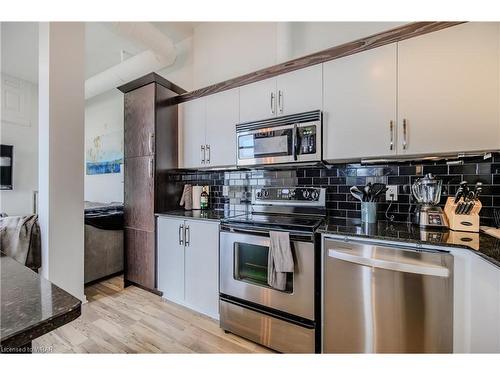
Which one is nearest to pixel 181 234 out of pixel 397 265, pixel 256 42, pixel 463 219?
pixel 397 265

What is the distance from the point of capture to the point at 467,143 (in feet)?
4.37

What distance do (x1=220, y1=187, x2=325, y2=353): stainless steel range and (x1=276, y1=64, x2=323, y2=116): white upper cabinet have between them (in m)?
0.71

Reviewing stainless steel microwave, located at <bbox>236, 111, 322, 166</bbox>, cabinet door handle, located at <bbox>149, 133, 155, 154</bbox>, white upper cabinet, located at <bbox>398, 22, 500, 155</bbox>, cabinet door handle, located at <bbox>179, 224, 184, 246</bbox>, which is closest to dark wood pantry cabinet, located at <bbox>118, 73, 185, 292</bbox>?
cabinet door handle, located at <bbox>149, 133, 155, 154</bbox>

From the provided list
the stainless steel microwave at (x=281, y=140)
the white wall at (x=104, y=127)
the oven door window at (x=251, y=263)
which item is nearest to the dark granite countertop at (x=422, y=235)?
the oven door window at (x=251, y=263)

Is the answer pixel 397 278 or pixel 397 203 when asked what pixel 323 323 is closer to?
pixel 397 278

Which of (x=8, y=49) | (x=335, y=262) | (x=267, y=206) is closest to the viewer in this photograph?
(x=335, y=262)

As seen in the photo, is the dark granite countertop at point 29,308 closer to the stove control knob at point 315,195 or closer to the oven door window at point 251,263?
the oven door window at point 251,263

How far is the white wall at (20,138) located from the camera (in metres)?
3.88

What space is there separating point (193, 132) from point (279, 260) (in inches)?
64.8

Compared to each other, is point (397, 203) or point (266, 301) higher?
point (397, 203)

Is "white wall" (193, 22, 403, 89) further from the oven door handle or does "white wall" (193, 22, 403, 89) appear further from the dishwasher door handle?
the dishwasher door handle

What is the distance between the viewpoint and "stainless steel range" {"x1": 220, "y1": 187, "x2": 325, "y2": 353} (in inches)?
58.8

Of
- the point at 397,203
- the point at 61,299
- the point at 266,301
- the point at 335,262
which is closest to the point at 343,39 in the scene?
the point at 397,203
